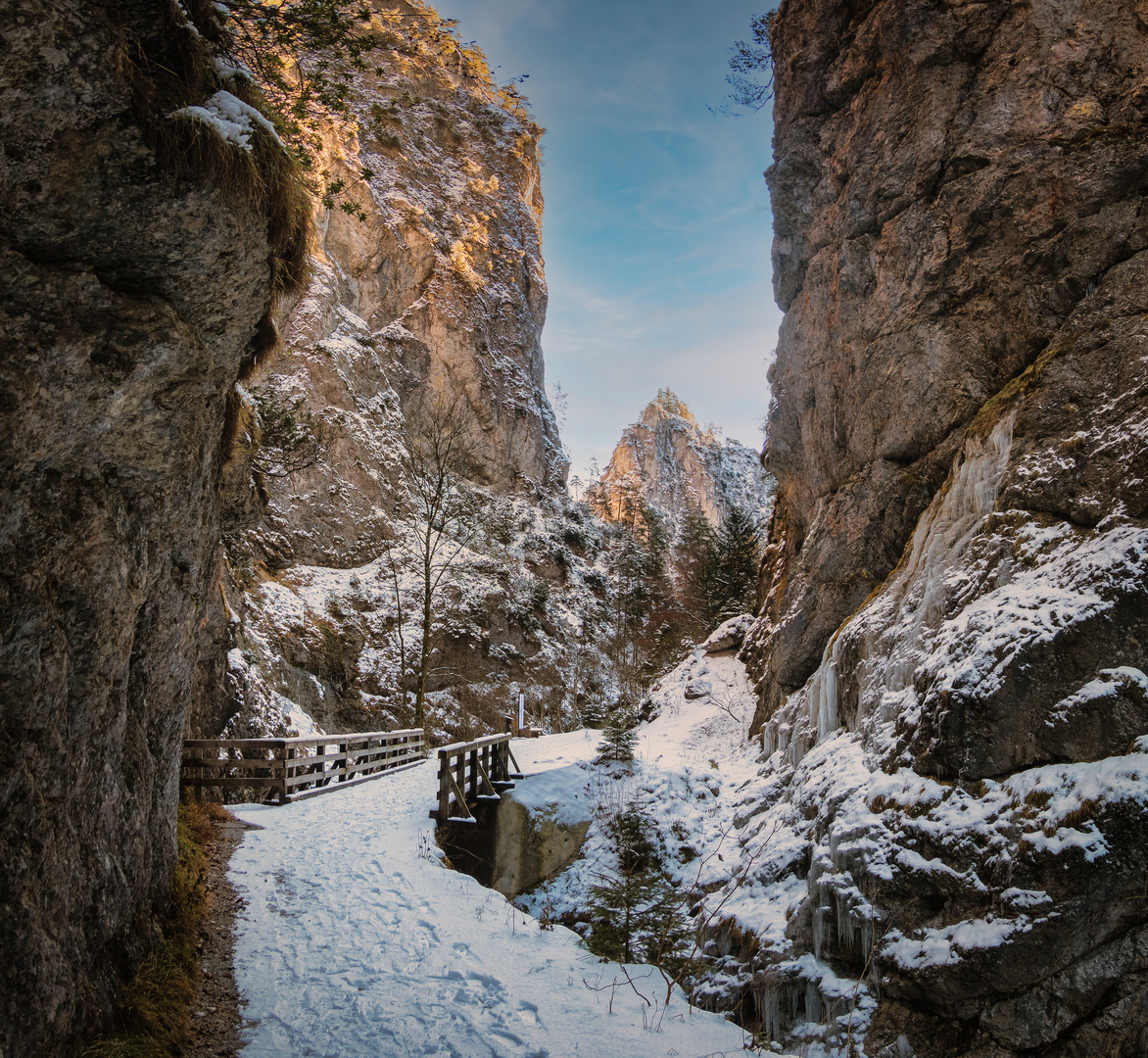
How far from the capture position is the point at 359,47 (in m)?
4.89

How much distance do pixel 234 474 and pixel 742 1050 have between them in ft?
24.9

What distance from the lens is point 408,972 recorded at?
495 cm

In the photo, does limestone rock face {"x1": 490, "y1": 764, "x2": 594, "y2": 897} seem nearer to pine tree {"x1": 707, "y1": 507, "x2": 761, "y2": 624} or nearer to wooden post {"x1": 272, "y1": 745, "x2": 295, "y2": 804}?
wooden post {"x1": 272, "y1": 745, "x2": 295, "y2": 804}

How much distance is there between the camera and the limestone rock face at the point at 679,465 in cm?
8738

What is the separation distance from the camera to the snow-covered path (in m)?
4.15

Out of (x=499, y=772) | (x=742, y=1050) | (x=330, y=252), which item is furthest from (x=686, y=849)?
(x=330, y=252)

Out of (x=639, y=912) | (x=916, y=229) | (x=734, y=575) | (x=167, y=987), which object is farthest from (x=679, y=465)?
(x=167, y=987)

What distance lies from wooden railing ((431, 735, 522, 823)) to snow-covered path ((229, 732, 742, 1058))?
113 cm

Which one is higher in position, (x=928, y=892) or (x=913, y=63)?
(x=913, y=63)

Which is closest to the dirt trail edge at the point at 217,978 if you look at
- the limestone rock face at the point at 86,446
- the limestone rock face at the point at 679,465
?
the limestone rock face at the point at 86,446

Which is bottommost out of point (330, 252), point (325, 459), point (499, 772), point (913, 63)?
point (499, 772)

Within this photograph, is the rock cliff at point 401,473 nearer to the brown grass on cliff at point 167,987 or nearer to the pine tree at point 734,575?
the brown grass on cliff at point 167,987

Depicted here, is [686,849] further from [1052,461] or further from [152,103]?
[152,103]

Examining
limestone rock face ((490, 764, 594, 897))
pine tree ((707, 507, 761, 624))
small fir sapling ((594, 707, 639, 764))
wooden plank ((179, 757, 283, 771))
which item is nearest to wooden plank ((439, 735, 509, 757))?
limestone rock face ((490, 764, 594, 897))
